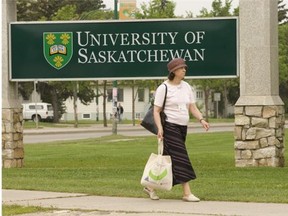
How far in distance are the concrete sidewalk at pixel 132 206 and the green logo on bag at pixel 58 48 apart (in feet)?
22.6

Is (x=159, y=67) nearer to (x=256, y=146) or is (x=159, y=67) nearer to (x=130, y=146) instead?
(x=256, y=146)

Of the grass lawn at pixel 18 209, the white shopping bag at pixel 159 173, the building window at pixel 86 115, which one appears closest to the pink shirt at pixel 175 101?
the white shopping bag at pixel 159 173

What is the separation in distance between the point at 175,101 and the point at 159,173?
0.86m

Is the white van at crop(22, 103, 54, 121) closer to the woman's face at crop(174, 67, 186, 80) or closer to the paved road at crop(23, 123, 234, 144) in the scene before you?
the paved road at crop(23, 123, 234, 144)

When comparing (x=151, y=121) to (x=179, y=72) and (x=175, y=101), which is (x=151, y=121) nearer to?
(x=175, y=101)

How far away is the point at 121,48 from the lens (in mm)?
17766

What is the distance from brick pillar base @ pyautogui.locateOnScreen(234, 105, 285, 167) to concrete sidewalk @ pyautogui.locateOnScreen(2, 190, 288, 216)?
574cm

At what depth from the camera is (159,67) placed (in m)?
17.6

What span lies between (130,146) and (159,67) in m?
→ 11.7

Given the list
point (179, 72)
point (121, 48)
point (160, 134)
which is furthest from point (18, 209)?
point (121, 48)

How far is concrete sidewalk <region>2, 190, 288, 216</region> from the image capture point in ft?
30.6

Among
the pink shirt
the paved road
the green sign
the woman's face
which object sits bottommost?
the paved road

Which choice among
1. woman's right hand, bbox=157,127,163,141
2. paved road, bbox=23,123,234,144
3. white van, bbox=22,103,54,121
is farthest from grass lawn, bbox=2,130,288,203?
white van, bbox=22,103,54,121

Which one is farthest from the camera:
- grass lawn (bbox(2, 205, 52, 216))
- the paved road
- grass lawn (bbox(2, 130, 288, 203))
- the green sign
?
the paved road
